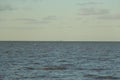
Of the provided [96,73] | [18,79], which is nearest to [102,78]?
[96,73]

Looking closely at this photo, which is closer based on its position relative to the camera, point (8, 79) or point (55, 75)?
point (8, 79)

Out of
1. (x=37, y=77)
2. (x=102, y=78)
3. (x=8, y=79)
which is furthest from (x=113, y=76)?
(x=8, y=79)

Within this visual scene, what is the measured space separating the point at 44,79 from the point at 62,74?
576cm

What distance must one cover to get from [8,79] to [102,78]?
10130mm

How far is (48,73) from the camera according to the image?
52062 millimetres

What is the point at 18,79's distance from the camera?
4538 centimetres

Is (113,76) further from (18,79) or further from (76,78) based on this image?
(18,79)

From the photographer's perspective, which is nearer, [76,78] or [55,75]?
[76,78]

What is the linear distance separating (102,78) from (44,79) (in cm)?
642

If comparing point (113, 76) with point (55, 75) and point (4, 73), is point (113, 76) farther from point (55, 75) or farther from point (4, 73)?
point (4, 73)

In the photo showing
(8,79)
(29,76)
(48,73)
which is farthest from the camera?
(48,73)

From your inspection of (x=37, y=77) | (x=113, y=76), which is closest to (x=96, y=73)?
(x=113, y=76)

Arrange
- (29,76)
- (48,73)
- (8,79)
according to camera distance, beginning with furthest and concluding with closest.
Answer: (48,73), (29,76), (8,79)

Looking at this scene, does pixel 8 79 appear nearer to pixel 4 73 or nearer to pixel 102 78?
pixel 4 73
